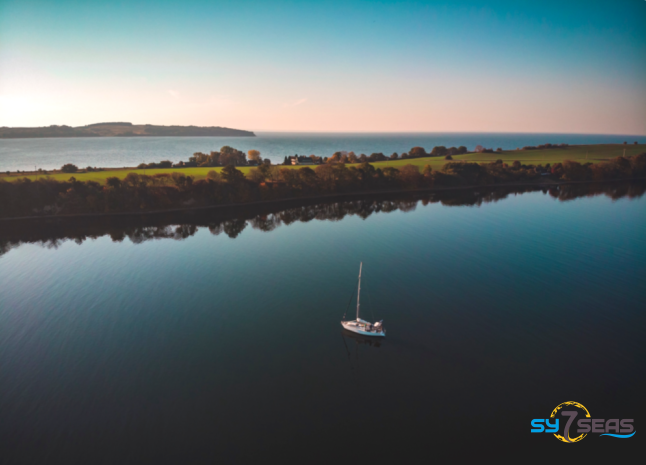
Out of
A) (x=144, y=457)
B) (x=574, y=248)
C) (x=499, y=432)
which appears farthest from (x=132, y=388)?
(x=574, y=248)

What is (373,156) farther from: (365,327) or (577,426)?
(577,426)

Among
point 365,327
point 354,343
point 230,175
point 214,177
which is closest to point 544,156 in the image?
point 230,175

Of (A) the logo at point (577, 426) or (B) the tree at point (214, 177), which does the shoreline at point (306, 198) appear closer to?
(B) the tree at point (214, 177)

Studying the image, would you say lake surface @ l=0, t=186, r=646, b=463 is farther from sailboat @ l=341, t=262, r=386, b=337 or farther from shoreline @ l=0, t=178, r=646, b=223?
shoreline @ l=0, t=178, r=646, b=223

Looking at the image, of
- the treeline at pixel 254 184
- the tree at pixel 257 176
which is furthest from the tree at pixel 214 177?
the tree at pixel 257 176

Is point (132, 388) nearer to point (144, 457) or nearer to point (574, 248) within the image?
point (144, 457)

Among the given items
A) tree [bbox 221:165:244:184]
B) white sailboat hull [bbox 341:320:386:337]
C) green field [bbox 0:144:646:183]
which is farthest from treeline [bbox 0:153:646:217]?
white sailboat hull [bbox 341:320:386:337]
